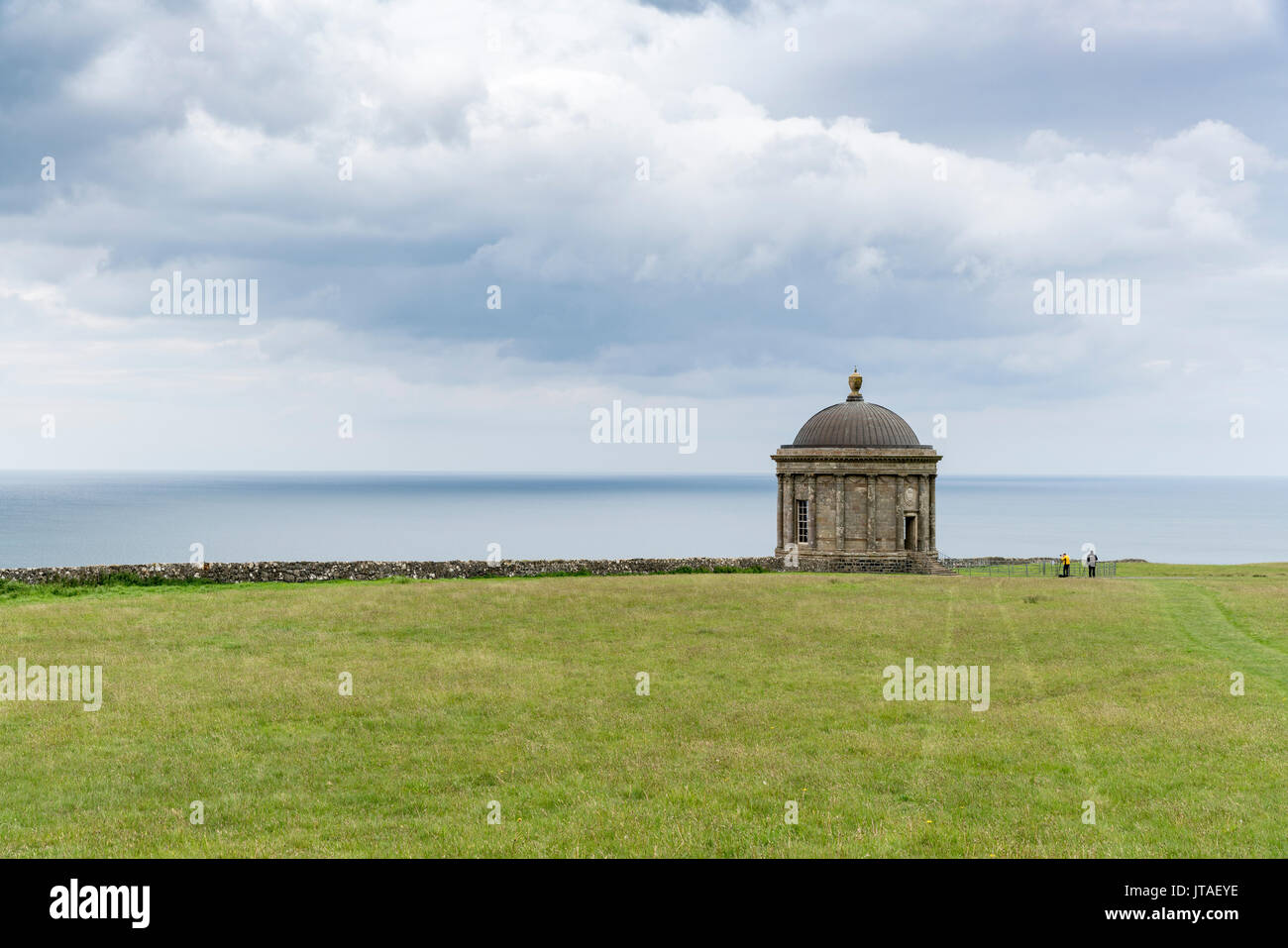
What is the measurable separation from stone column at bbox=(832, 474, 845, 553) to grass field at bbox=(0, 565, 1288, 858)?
19.7 metres

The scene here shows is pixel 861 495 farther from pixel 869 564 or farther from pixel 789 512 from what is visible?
pixel 789 512

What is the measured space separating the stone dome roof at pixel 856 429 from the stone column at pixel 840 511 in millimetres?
1937

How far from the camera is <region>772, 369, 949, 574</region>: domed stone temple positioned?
52062 millimetres

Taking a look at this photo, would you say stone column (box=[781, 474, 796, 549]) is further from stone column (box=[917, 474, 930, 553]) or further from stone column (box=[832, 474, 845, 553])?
stone column (box=[917, 474, 930, 553])

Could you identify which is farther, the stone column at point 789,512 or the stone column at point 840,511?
the stone column at point 789,512

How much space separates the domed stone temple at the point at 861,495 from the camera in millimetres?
52062

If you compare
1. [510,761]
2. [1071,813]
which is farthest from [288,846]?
[1071,813]

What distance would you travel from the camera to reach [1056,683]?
21.5 metres

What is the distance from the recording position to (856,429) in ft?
173

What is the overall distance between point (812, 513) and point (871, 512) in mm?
3115

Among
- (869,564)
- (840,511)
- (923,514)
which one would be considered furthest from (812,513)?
(923,514)

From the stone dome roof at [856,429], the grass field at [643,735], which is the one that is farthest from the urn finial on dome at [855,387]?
the grass field at [643,735]

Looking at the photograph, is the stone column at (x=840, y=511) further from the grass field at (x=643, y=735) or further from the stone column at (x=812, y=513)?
the grass field at (x=643, y=735)
